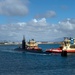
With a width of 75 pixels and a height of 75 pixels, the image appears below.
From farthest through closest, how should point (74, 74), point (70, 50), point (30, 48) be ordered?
point (30, 48) → point (70, 50) → point (74, 74)

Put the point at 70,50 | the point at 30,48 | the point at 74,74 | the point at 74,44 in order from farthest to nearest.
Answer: the point at 30,48
the point at 74,44
the point at 70,50
the point at 74,74

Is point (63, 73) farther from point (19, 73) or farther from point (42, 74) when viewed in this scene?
point (19, 73)

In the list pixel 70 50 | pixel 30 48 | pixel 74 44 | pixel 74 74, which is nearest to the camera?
pixel 74 74

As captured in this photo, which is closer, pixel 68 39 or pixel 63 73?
pixel 63 73

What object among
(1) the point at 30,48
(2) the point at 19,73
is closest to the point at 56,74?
(2) the point at 19,73

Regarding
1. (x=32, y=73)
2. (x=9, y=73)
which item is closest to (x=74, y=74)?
(x=32, y=73)

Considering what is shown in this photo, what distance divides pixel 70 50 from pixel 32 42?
48.1 metres

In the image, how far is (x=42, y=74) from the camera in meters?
64.4

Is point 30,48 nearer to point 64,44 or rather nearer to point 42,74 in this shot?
point 64,44

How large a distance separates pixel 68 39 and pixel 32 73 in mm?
92839

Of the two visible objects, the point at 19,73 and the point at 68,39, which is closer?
the point at 19,73

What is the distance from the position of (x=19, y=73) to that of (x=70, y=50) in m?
86.6

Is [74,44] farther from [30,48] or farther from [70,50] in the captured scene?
[30,48]

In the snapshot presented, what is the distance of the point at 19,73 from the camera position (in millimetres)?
65750
